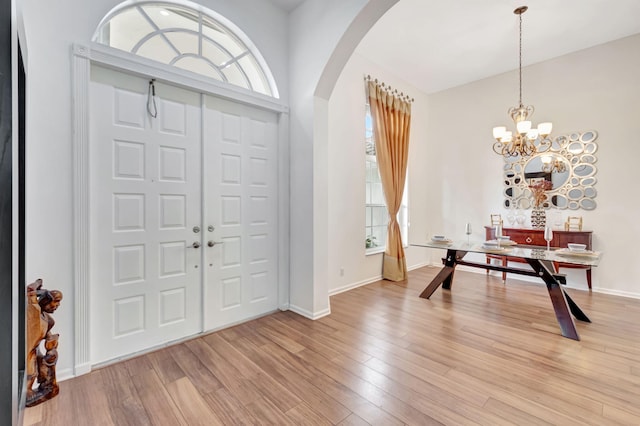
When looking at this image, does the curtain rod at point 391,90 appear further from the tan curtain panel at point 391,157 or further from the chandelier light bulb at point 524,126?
the chandelier light bulb at point 524,126

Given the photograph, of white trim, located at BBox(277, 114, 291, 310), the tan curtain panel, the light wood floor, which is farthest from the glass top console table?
white trim, located at BBox(277, 114, 291, 310)

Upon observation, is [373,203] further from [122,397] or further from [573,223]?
[122,397]

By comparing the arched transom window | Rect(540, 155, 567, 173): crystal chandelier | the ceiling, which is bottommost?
Rect(540, 155, 567, 173): crystal chandelier

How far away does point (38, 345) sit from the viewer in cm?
169

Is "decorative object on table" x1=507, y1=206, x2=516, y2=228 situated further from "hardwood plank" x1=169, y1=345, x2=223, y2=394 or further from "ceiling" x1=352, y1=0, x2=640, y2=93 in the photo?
"hardwood plank" x1=169, y1=345, x2=223, y2=394

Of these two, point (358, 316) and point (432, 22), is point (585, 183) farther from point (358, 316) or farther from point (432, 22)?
point (358, 316)

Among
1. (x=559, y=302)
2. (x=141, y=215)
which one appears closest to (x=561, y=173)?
(x=559, y=302)

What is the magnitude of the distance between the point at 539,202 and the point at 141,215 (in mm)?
5274

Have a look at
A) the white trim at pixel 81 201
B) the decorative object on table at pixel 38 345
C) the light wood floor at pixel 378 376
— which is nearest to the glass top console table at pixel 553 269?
the light wood floor at pixel 378 376

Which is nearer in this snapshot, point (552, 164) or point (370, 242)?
point (552, 164)

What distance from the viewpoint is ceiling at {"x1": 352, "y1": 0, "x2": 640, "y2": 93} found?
3.14 metres

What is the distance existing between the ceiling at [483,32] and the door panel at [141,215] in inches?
106

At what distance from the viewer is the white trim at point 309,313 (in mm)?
3002

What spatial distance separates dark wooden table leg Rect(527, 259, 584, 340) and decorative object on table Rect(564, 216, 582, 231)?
66.0 inches
